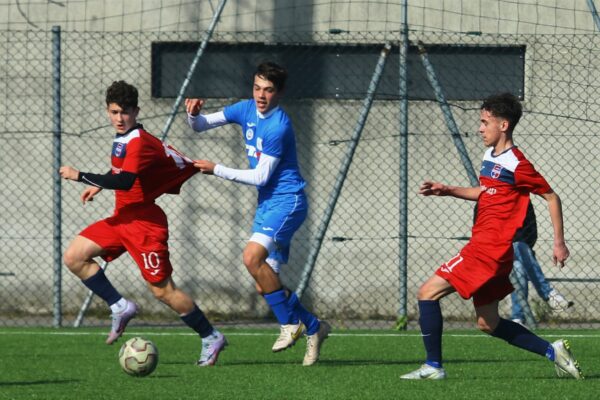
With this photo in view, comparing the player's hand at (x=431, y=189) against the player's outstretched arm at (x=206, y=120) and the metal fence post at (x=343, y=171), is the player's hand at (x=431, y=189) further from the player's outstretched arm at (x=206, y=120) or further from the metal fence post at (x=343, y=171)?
the metal fence post at (x=343, y=171)

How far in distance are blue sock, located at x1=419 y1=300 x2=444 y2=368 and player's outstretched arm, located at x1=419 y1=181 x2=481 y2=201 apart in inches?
24.0

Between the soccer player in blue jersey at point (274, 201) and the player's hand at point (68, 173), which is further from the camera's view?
the soccer player in blue jersey at point (274, 201)

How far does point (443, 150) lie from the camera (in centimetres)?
1230

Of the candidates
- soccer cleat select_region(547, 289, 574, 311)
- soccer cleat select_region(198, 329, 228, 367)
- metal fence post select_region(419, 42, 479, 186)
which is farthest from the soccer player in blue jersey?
metal fence post select_region(419, 42, 479, 186)

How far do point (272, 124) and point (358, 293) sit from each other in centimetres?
462

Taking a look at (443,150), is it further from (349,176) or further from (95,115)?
(95,115)

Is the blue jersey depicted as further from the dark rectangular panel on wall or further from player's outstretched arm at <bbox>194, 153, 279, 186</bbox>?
the dark rectangular panel on wall

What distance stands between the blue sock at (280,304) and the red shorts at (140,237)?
72 cm

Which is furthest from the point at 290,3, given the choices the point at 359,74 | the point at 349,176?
the point at 349,176

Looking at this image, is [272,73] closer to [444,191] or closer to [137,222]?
[137,222]

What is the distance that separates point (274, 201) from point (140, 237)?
93 centimetres

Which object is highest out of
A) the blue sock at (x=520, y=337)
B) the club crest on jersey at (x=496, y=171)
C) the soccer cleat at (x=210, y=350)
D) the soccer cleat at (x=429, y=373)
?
the club crest on jersey at (x=496, y=171)

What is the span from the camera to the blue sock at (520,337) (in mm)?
A: 7215

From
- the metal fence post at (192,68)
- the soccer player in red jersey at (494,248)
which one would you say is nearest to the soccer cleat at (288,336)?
the soccer player in red jersey at (494,248)
